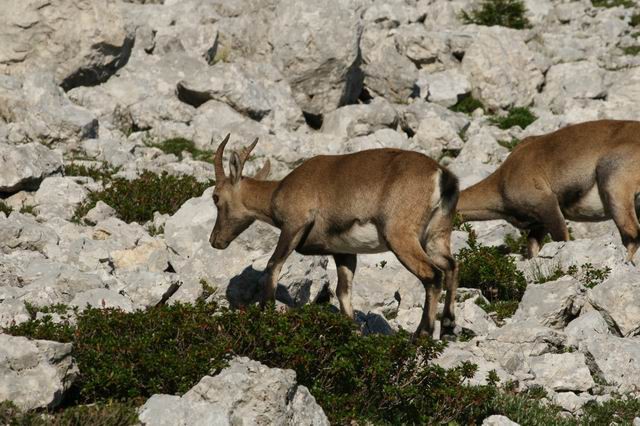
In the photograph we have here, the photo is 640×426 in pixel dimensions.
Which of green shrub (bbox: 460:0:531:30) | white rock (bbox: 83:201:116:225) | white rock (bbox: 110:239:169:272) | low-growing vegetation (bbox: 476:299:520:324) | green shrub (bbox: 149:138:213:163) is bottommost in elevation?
green shrub (bbox: 460:0:531:30)

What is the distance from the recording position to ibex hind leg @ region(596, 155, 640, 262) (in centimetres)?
1417

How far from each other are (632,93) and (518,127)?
3099mm

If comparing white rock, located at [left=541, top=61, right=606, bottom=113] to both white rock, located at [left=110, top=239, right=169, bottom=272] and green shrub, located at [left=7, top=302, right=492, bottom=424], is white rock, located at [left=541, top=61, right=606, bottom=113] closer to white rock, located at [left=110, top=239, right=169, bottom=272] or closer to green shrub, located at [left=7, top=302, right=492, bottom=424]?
white rock, located at [left=110, top=239, right=169, bottom=272]

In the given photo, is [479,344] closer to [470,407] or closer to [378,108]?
[470,407]

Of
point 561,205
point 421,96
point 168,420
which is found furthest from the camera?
point 421,96

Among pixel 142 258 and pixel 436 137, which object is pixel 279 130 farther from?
pixel 142 258

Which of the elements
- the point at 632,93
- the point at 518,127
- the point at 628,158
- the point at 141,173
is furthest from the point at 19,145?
the point at 632,93

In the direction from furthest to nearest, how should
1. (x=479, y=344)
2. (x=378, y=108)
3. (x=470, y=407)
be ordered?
(x=378, y=108), (x=479, y=344), (x=470, y=407)

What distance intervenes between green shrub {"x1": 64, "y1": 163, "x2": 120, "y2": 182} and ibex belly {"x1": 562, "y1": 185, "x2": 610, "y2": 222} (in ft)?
21.8

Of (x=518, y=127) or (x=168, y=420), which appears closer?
Result: (x=168, y=420)

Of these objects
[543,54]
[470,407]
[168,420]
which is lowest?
[543,54]

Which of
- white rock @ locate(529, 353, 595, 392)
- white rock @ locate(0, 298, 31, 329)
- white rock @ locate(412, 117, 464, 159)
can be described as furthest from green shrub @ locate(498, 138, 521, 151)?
white rock @ locate(0, 298, 31, 329)

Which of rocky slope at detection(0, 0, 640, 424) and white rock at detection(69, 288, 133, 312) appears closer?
rocky slope at detection(0, 0, 640, 424)

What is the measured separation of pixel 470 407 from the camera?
8.94 metres
